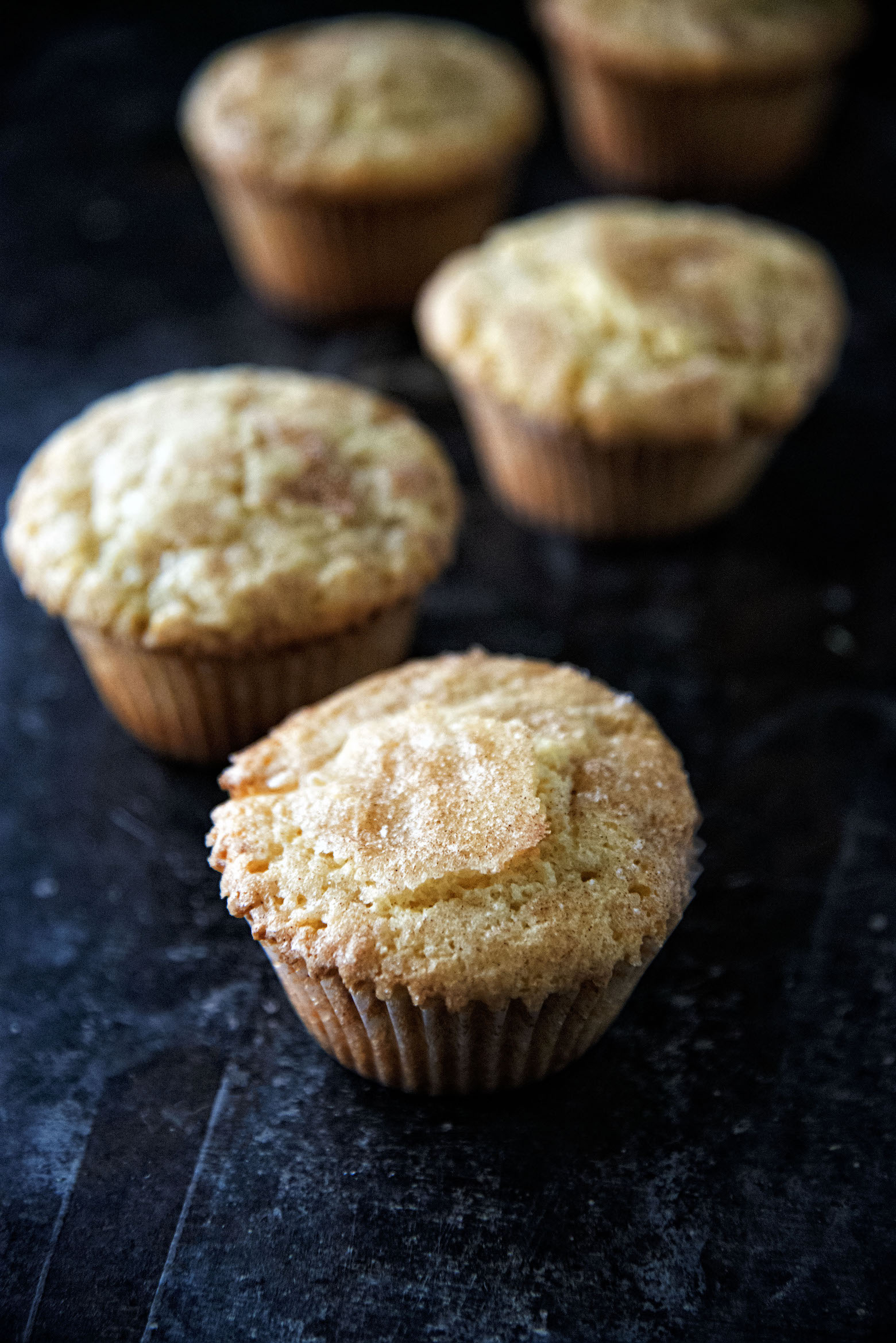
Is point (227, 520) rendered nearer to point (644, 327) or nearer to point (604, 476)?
point (604, 476)

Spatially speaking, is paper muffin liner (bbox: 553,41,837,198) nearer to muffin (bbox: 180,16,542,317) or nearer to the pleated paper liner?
muffin (bbox: 180,16,542,317)

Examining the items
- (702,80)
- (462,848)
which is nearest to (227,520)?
(462,848)

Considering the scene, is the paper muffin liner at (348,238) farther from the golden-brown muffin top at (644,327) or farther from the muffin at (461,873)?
the muffin at (461,873)

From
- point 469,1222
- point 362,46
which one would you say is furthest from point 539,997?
point 362,46

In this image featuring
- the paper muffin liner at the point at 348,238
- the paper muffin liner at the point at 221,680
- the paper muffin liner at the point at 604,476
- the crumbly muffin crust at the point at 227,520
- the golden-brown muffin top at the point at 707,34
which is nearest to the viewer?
the crumbly muffin crust at the point at 227,520

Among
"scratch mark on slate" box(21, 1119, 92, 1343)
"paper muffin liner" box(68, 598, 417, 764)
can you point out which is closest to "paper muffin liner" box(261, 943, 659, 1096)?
"scratch mark on slate" box(21, 1119, 92, 1343)

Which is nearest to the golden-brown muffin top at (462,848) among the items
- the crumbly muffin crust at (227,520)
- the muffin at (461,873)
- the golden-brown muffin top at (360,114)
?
the muffin at (461,873)

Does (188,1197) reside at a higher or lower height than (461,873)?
lower
